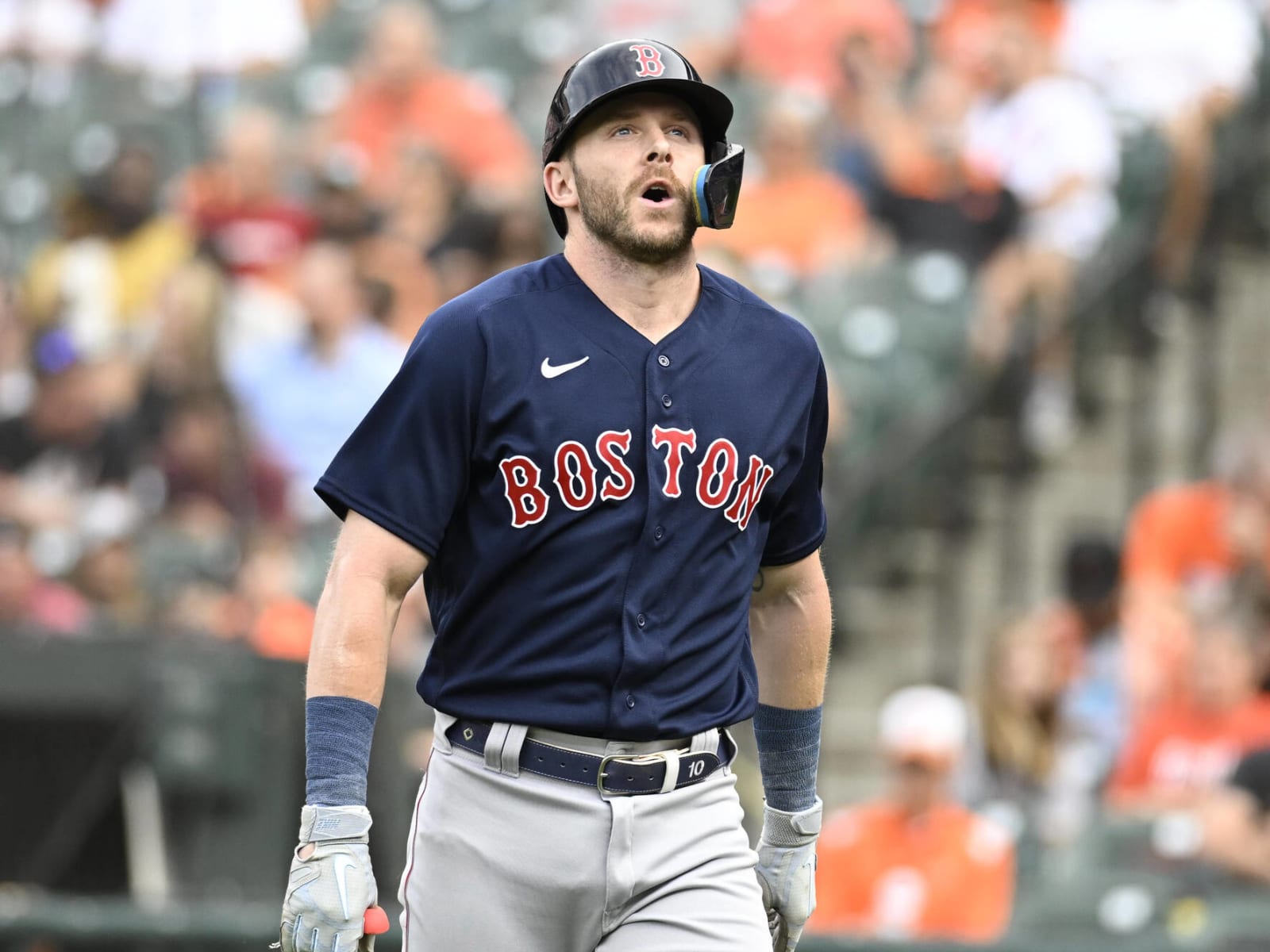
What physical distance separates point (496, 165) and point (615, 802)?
6.77 meters

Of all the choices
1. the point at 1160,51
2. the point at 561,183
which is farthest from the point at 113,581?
the point at 1160,51

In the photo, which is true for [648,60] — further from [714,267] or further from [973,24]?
[973,24]

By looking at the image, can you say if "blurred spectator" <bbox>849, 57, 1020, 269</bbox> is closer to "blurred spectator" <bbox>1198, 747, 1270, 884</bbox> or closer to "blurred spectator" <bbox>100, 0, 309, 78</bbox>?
"blurred spectator" <bbox>100, 0, 309, 78</bbox>

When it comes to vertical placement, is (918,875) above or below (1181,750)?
below

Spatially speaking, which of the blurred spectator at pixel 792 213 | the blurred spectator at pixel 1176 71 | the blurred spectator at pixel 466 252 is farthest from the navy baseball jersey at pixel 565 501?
the blurred spectator at pixel 1176 71

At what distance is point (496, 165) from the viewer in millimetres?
9477

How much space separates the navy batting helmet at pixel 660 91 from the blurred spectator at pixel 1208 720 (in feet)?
12.2

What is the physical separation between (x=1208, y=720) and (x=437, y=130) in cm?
481

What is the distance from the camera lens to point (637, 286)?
317 centimetres

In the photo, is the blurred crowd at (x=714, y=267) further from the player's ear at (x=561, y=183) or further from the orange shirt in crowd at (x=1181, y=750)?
the player's ear at (x=561, y=183)

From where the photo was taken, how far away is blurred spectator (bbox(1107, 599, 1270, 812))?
6.38 meters

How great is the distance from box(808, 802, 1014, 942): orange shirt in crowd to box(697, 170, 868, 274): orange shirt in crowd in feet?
10.2

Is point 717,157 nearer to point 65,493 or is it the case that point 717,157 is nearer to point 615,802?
point 615,802

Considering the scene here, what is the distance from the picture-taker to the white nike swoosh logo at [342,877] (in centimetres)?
284
